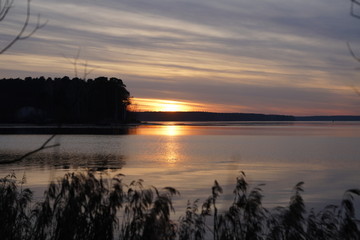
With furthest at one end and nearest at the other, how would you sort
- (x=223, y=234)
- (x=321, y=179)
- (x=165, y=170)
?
(x=165, y=170), (x=321, y=179), (x=223, y=234)

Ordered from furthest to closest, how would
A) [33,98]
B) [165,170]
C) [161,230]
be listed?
1. [33,98]
2. [165,170]
3. [161,230]

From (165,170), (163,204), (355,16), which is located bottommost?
(165,170)

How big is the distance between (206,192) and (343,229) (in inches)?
484

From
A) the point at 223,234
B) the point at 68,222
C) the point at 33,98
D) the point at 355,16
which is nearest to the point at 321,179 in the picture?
the point at 223,234

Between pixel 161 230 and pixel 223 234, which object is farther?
pixel 223 234

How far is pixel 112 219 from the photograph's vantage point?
1138 centimetres

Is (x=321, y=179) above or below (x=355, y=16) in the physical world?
below

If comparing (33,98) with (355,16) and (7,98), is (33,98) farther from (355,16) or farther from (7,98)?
(355,16)

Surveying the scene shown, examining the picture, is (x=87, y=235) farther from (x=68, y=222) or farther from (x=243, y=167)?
(x=243, y=167)

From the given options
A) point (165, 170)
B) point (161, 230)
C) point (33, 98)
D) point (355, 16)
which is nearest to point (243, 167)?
point (165, 170)

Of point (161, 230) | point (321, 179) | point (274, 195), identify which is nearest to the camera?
point (161, 230)

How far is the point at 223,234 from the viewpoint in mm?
11156

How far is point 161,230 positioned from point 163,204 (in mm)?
521

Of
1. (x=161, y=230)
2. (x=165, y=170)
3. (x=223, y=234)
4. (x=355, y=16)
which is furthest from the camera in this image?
(x=165, y=170)
